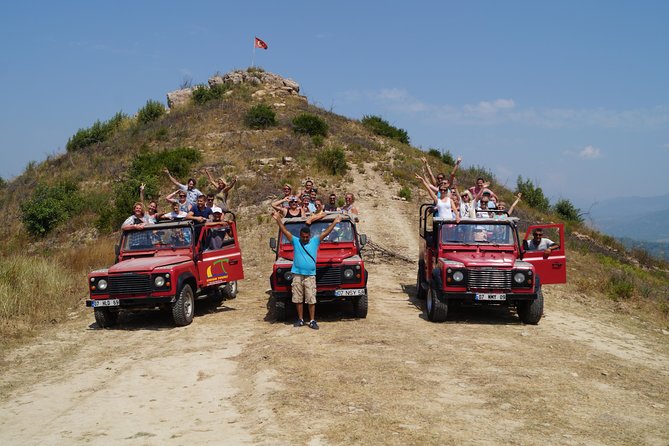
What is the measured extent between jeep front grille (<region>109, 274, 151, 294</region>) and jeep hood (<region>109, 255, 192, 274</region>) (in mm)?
104

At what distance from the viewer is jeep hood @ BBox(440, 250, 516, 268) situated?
973 centimetres

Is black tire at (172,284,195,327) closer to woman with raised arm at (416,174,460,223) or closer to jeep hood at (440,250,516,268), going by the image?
jeep hood at (440,250,516,268)

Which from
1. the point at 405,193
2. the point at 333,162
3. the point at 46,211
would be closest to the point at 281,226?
the point at 405,193

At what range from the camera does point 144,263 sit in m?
10.3

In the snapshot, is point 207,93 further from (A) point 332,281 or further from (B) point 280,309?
(A) point 332,281

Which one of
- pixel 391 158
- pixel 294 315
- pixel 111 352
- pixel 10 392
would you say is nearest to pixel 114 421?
pixel 10 392

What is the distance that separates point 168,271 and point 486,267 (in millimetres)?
5415

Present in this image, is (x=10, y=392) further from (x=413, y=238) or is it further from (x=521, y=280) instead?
(x=413, y=238)

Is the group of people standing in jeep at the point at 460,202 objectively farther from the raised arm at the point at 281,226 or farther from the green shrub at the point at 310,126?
the green shrub at the point at 310,126

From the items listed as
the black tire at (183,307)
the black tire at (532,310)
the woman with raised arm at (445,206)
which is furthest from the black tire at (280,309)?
the black tire at (532,310)

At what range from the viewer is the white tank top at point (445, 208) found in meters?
11.4

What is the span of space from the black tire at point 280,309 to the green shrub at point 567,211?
83.8 feet

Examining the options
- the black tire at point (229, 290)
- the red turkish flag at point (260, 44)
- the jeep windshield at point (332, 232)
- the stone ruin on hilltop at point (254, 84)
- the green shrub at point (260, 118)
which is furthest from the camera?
the stone ruin on hilltop at point (254, 84)

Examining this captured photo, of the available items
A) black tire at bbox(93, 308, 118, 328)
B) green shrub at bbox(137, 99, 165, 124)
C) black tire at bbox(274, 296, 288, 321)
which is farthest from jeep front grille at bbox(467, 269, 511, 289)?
green shrub at bbox(137, 99, 165, 124)
